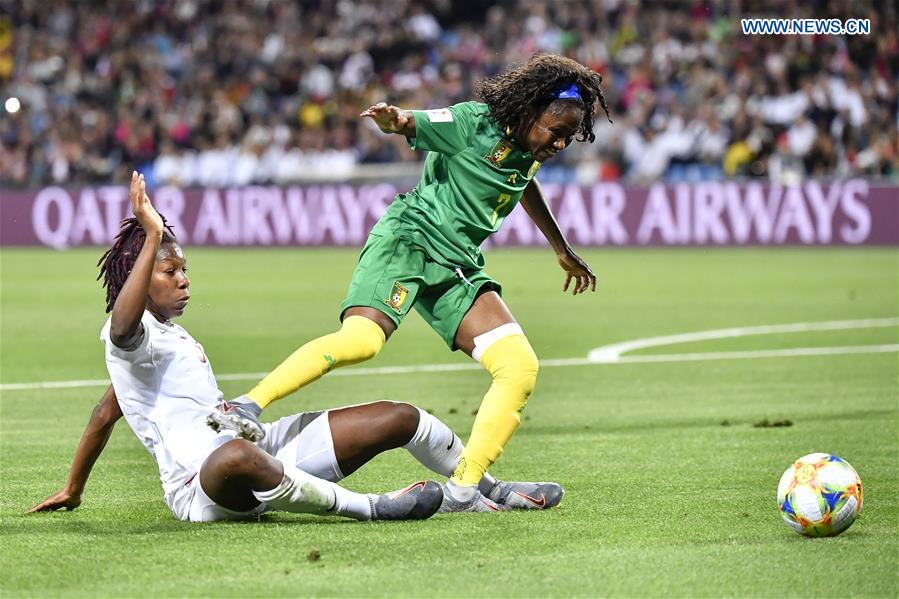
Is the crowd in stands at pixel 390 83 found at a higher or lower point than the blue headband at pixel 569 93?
lower

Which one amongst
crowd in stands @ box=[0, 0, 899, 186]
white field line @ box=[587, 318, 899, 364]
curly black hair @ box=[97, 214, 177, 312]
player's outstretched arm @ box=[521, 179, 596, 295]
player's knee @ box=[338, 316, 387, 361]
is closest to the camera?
curly black hair @ box=[97, 214, 177, 312]

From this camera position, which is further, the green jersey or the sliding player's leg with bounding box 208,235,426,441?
the green jersey

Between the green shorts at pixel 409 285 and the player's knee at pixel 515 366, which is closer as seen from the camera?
the player's knee at pixel 515 366

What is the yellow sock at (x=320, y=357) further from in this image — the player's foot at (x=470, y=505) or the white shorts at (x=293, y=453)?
the player's foot at (x=470, y=505)

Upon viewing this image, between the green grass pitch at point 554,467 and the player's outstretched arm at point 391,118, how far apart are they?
5.49 ft

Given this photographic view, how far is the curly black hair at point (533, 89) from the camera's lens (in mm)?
6762

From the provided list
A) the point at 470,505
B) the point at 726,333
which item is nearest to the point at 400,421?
the point at 470,505

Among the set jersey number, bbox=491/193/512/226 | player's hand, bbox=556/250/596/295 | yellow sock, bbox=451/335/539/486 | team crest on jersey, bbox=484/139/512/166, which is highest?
team crest on jersey, bbox=484/139/512/166

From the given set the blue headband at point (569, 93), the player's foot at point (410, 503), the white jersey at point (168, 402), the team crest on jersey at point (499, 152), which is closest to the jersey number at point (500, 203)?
the team crest on jersey at point (499, 152)

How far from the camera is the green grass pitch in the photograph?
5168 millimetres

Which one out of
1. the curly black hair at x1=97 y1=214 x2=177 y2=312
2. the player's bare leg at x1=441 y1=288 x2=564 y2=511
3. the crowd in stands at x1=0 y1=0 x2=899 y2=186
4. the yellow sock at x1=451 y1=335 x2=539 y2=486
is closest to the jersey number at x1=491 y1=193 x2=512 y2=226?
the player's bare leg at x1=441 y1=288 x2=564 y2=511

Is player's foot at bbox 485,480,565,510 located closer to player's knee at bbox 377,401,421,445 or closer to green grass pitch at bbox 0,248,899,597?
green grass pitch at bbox 0,248,899,597

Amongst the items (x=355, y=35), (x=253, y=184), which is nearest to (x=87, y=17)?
(x=355, y=35)

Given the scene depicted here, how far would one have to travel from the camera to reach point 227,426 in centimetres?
555
